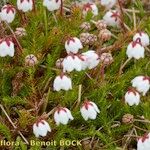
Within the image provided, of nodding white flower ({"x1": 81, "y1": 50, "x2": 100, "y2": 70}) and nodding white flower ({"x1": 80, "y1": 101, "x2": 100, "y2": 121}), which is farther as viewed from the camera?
nodding white flower ({"x1": 81, "y1": 50, "x2": 100, "y2": 70})

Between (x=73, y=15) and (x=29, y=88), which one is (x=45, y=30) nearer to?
(x=73, y=15)

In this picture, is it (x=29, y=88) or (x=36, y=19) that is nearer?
(x=29, y=88)

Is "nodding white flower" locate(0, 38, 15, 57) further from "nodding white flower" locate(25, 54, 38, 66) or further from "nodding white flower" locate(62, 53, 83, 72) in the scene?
"nodding white flower" locate(62, 53, 83, 72)

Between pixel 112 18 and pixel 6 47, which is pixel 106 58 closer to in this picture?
pixel 112 18

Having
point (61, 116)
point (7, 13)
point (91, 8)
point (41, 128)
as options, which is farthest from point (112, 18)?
point (41, 128)

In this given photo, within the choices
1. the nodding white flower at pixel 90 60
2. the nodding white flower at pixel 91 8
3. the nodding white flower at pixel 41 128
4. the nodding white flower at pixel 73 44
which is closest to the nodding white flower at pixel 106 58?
the nodding white flower at pixel 90 60

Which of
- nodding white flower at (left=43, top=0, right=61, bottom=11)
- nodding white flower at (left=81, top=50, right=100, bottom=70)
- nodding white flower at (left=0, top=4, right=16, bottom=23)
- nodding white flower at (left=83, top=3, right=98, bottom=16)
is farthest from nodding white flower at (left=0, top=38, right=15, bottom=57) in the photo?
nodding white flower at (left=83, top=3, right=98, bottom=16)

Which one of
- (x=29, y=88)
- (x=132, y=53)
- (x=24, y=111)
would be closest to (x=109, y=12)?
(x=132, y=53)
